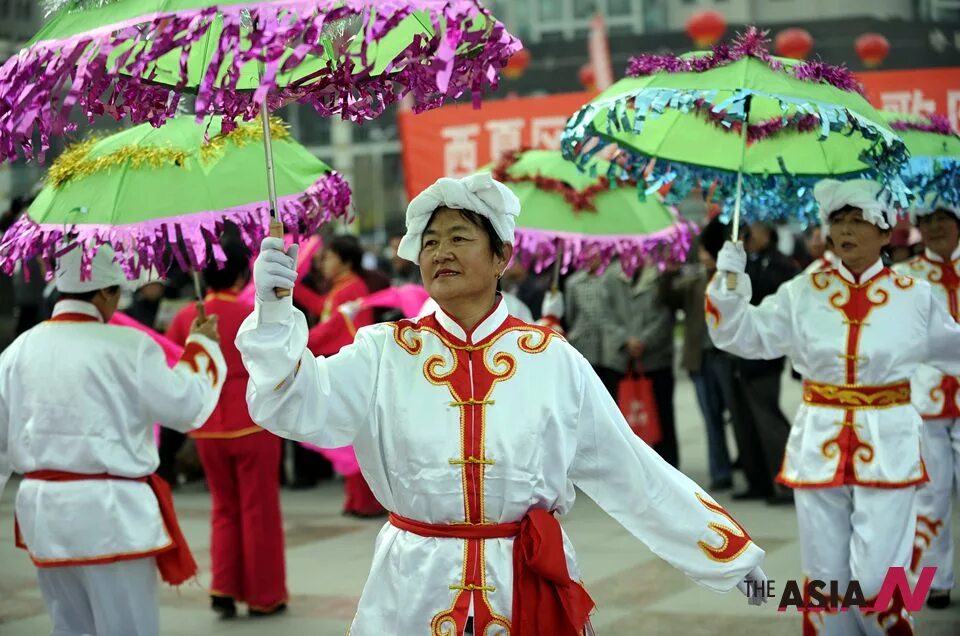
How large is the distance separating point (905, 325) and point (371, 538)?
4.45 metres

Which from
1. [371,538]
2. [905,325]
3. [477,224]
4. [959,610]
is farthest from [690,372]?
[477,224]

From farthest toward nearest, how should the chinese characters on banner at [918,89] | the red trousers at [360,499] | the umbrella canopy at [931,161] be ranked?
the chinese characters on banner at [918,89]
the red trousers at [360,499]
the umbrella canopy at [931,161]

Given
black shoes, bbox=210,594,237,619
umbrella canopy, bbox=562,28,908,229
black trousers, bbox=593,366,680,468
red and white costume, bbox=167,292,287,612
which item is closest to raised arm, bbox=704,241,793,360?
umbrella canopy, bbox=562,28,908,229

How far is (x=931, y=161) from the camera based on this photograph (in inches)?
242

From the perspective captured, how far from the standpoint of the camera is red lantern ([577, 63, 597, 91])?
18.2 metres

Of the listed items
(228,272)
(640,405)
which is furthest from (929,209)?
(640,405)

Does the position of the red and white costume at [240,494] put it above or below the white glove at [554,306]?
below

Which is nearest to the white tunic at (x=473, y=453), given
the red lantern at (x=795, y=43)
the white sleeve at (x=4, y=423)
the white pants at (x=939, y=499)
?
the white sleeve at (x=4, y=423)

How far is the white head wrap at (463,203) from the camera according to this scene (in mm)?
3619

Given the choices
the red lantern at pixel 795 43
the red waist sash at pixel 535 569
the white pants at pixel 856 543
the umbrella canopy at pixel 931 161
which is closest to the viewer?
the red waist sash at pixel 535 569

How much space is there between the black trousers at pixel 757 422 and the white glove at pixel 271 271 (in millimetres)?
6706

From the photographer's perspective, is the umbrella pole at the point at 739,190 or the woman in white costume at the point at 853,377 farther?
the woman in white costume at the point at 853,377

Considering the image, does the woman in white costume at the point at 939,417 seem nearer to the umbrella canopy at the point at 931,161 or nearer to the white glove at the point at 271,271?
the umbrella canopy at the point at 931,161

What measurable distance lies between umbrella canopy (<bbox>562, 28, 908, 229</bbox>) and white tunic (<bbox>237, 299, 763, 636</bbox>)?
58.4 inches
